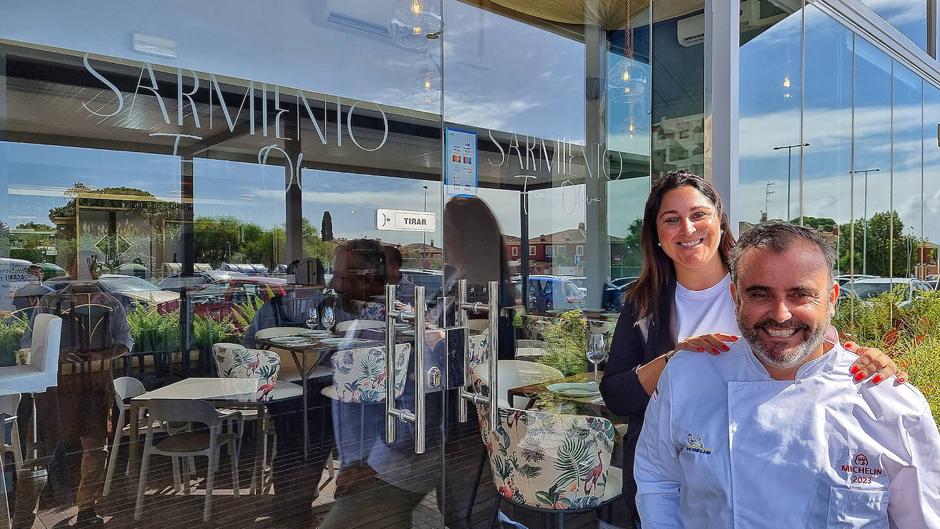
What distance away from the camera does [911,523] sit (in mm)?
1120

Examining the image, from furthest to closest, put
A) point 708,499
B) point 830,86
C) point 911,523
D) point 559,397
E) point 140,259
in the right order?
point 830,86, point 559,397, point 140,259, point 708,499, point 911,523

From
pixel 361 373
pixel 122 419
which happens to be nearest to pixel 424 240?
pixel 361 373

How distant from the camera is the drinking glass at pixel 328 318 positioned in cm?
249

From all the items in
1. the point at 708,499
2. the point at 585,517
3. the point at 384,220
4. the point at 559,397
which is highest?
the point at 384,220

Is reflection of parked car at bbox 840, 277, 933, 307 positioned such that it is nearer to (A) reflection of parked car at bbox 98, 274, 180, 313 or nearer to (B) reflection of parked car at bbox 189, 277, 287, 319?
(B) reflection of parked car at bbox 189, 277, 287, 319

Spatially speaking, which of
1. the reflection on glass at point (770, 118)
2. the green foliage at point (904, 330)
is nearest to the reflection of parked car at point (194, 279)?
the reflection on glass at point (770, 118)

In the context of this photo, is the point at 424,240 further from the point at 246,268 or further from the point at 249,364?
the point at 249,364

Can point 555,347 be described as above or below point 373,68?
below

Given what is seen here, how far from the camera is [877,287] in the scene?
214 inches

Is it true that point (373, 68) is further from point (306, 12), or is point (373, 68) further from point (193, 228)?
point (193, 228)

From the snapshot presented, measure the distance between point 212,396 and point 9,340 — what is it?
2.26 ft

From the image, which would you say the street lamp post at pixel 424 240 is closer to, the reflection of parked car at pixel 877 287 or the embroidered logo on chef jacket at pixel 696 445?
the embroidered logo on chef jacket at pixel 696 445

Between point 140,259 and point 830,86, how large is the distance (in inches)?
191

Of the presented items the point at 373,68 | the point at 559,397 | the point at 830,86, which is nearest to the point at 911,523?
the point at 559,397
